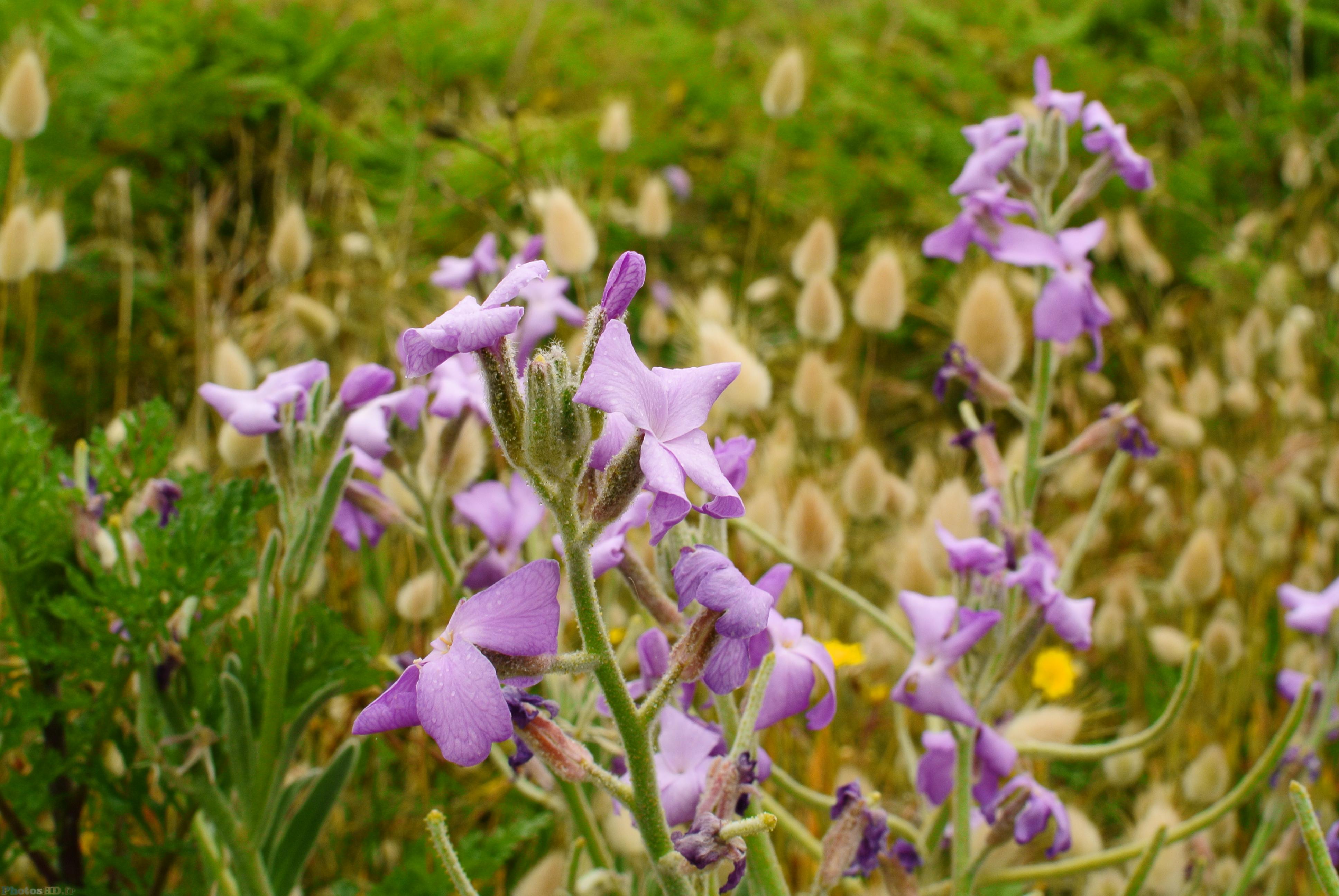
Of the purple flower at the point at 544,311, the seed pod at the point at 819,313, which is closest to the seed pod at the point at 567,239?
the purple flower at the point at 544,311

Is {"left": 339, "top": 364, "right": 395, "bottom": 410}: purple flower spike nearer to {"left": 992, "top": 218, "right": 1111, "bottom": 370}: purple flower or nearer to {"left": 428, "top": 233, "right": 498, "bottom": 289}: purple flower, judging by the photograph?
{"left": 428, "top": 233, "right": 498, "bottom": 289}: purple flower

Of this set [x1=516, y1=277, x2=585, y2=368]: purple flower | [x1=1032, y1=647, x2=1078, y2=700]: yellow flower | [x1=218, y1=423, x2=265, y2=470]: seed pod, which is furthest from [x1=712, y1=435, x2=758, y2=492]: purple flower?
[x1=1032, y1=647, x2=1078, y2=700]: yellow flower

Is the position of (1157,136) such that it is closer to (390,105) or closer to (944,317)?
(944,317)

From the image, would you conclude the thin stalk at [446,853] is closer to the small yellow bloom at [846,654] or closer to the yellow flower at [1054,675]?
the small yellow bloom at [846,654]

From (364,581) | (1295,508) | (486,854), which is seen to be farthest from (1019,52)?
(486,854)

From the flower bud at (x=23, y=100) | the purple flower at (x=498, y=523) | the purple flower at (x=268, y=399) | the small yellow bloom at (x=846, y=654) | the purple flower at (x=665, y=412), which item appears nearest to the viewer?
the purple flower at (x=665, y=412)

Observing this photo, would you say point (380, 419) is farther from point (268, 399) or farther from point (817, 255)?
point (817, 255)
